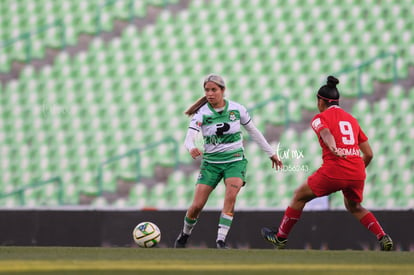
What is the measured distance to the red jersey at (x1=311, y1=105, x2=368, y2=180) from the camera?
23.5 feet

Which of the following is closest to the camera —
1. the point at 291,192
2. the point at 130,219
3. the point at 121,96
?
the point at 130,219

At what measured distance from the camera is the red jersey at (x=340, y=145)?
282 inches

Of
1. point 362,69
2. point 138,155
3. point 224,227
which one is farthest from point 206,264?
point 362,69

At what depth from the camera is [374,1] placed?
11.5 meters

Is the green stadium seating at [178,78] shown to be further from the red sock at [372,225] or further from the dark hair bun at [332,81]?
the dark hair bun at [332,81]

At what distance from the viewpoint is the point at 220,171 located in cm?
754

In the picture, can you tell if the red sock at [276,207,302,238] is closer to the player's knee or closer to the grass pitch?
the player's knee

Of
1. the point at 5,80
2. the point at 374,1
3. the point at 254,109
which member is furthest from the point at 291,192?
the point at 5,80

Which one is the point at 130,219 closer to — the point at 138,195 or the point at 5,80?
the point at 138,195

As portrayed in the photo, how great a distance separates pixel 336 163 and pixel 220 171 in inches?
39.3

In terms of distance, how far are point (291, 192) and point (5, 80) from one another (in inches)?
157

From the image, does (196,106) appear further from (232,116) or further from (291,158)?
(291,158)

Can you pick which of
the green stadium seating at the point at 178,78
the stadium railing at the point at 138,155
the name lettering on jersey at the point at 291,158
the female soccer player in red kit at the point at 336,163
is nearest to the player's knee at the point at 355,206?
the female soccer player in red kit at the point at 336,163

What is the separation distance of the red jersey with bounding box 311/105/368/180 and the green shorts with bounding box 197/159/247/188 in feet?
2.26
